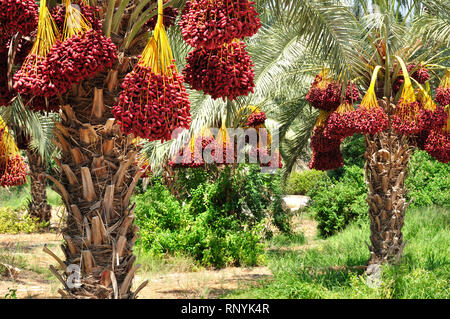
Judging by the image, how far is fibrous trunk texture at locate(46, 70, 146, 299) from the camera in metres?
3.58

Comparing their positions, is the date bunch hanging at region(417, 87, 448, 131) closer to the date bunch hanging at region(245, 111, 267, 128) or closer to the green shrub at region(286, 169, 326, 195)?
the date bunch hanging at region(245, 111, 267, 128)

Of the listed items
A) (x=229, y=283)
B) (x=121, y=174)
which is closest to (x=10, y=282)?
(x=229, y=283)

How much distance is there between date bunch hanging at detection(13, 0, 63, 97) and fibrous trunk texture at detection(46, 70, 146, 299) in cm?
67

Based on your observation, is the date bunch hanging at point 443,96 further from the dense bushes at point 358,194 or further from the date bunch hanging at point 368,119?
the dense bushes at point 358,194

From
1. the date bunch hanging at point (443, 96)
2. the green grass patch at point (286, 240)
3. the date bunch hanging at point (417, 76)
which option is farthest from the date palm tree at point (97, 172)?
the green grass patch at point (286, 240)

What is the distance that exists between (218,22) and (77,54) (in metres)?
0.82

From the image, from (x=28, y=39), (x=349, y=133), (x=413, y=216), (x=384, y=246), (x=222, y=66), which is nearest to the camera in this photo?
(x=222, y=66)

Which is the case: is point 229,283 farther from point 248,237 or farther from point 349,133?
point 349,133

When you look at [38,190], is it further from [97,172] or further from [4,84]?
[4,84]

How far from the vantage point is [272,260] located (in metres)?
8.98

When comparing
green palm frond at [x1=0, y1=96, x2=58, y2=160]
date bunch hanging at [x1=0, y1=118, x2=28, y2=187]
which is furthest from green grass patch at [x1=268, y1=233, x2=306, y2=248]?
date bunch hanging at [x1=0, y1=118, x2=28, y2=187]

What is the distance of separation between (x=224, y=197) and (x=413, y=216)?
15.7 feet

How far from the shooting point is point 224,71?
292cm

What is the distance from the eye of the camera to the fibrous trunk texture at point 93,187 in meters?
3.58
